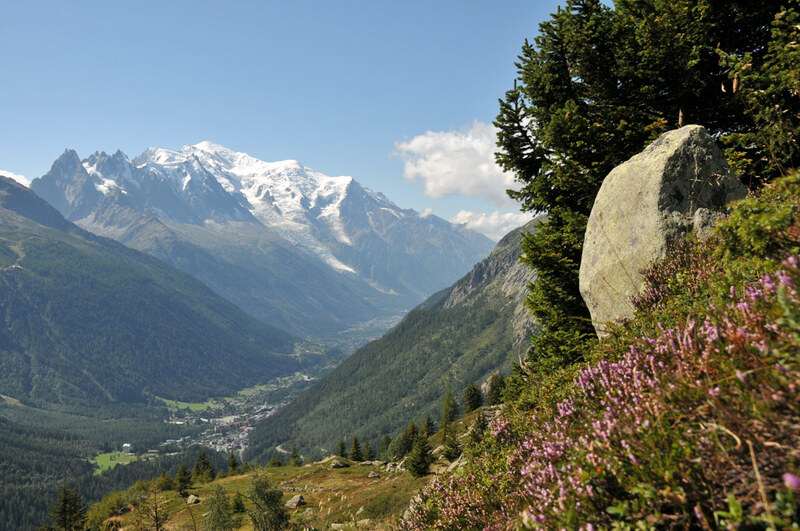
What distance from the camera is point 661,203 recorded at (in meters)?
9.59

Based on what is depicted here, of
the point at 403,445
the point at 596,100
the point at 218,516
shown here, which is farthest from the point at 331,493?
the point at 596,100

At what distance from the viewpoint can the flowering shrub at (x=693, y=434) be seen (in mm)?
2541

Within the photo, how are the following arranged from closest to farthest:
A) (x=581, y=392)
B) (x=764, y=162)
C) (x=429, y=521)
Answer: (x=581, y=392) → (x=429, y=521) → (x=764, y=162)

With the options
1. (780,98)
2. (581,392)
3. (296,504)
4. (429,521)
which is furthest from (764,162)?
(296,504)

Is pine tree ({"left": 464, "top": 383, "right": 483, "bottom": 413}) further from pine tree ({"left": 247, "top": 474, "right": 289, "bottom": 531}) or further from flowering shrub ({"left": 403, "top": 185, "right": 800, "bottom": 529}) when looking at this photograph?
flowering shrub ({"left": 403, "top": 185, "right": 800, "bottom": 529})

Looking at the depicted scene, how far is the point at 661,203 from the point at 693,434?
8310 mm

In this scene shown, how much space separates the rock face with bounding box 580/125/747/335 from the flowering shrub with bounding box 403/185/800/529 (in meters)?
5.13

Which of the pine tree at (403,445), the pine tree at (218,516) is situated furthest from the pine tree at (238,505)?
the pine tree at (403,445)

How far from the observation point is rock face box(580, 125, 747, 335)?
30.7 feet

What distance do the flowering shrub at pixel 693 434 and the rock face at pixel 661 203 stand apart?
16.8 feet

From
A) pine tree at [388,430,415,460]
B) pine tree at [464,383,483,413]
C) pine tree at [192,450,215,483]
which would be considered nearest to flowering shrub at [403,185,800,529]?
pine tree at [388,430,415,460]

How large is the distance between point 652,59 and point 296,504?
55.1 m

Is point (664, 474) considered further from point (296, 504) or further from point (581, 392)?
point (296, 504)

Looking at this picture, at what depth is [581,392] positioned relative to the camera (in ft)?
17.7
